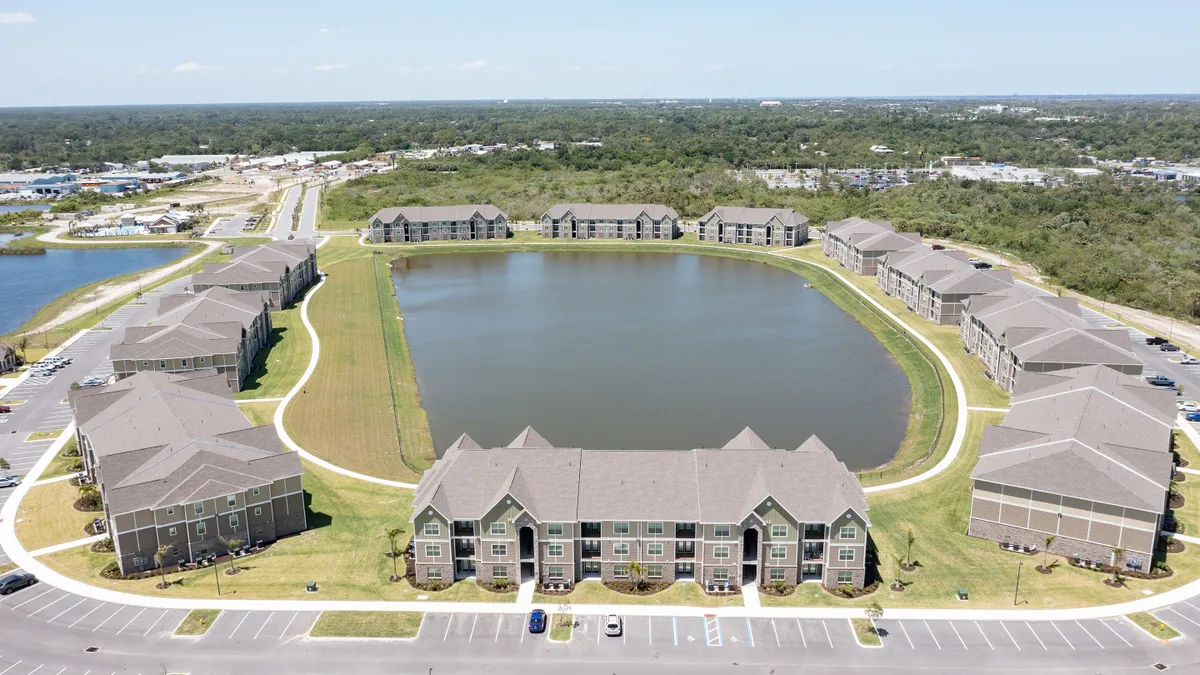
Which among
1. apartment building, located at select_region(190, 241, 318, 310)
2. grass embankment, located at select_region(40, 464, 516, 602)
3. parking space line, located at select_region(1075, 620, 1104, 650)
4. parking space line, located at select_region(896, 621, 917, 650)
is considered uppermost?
apartment building, located at select_region(190, 241, 318, 310)

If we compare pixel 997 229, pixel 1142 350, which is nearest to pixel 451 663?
pixel 1142 350

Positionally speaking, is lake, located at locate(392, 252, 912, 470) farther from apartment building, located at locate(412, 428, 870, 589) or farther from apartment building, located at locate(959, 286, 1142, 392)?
apartment building, located at locate(412, 428, 870, 589)

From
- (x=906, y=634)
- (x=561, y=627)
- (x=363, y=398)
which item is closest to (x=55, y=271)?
(x=363, y=398)

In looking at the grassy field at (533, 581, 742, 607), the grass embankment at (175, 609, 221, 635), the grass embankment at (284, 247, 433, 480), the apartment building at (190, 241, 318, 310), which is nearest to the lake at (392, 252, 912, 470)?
the grass embankment at (284, 247, 433, 480)

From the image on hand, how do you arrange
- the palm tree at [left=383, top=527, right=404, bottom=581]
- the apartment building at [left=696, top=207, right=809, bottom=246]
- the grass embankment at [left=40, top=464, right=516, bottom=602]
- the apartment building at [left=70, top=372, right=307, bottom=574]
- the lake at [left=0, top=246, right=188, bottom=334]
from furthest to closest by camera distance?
the apartment building at [left=696, top=207, right=809, bottom=246], the lake at [left=0, top=246, right=188, bottom=334], the apartment building at [left=70, top=372, right=307, bottom=574], the palm tree at [left=383, top=527, right=404, bottom=581], the grass embankment at [left=40, top=464, right=516, bottom=602]

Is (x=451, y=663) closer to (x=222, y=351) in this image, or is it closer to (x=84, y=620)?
(x=84, y=620)
